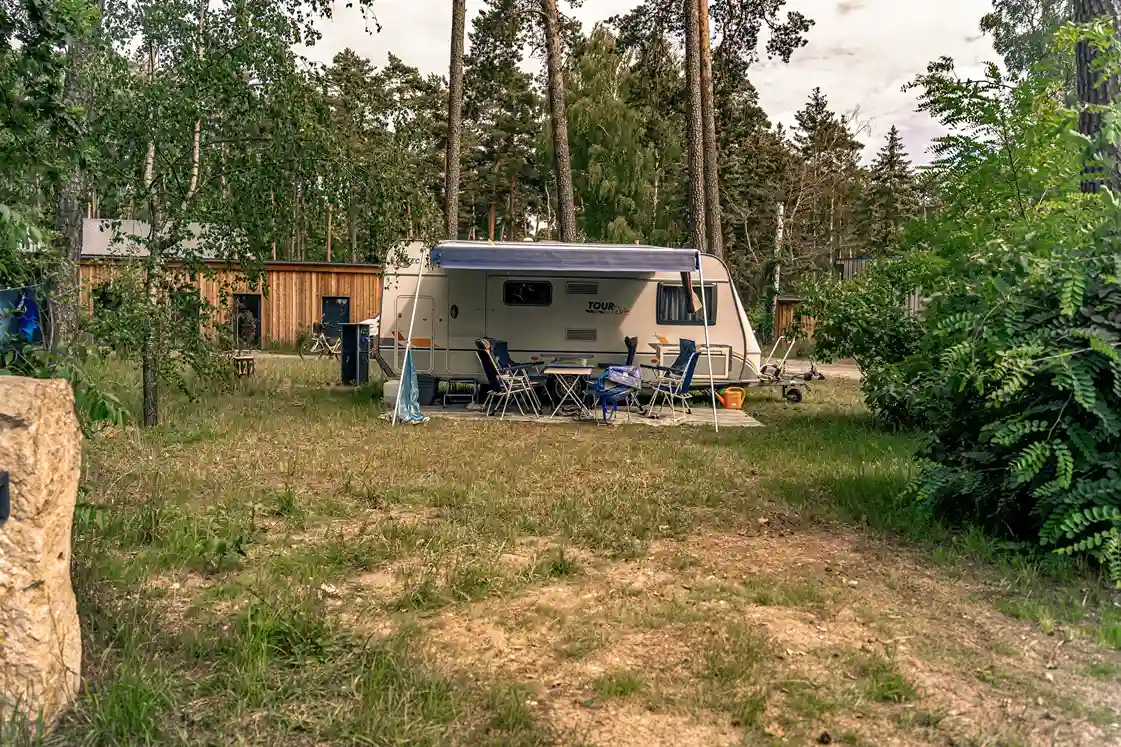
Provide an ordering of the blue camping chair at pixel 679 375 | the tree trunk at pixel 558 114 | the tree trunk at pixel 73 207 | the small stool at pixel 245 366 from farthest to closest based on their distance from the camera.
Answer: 1. the tree trunk at pixel 558 114
2. the small stool at pixel 245 366
3. the blue camping chair at pixel 679 375
4. the tree trunk at pixel 73 207

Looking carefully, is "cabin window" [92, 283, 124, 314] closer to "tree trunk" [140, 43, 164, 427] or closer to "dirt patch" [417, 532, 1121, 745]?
"tree trunk" [140, 43, 164, 427]

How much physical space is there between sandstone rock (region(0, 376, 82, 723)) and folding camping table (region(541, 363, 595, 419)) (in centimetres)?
804

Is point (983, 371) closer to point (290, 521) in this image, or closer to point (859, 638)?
point (859, 638)

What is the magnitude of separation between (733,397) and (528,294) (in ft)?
11.6

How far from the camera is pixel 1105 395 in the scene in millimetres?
4422

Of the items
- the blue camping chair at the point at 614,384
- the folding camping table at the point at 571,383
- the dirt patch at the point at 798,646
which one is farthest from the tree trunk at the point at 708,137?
the dirt patch at the point at 798,646

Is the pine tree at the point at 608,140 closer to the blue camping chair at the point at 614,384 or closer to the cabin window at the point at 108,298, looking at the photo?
the blue camping chair at the point at 614,384

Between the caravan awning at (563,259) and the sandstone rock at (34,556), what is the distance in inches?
295

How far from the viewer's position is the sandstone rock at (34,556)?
2.54 metres

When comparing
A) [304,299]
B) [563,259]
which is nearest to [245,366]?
[563,259]

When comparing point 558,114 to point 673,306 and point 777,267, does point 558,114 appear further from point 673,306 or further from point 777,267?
point 777,267

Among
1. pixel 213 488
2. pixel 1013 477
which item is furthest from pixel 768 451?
pixel 213 488

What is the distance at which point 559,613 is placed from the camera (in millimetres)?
3941

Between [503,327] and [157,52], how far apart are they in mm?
5576
